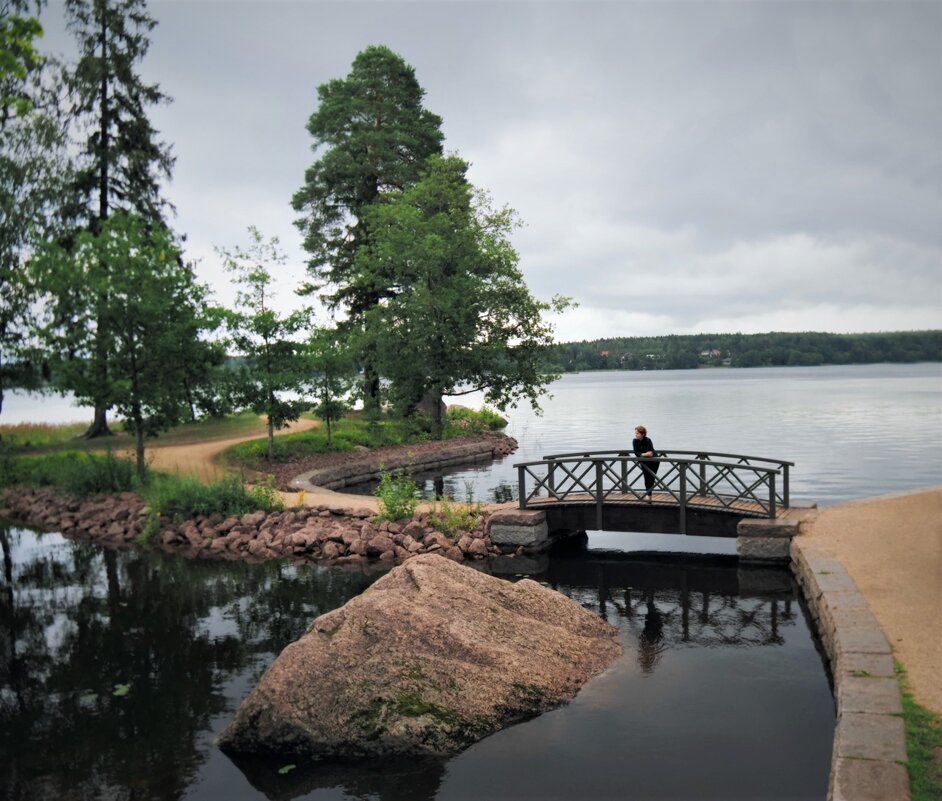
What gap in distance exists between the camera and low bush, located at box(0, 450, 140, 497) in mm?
24594

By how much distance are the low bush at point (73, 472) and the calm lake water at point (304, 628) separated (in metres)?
3.04

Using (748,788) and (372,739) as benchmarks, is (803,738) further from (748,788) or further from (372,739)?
(372,739)

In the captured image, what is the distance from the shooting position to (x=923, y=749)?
6.64m

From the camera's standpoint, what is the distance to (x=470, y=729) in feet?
28.7

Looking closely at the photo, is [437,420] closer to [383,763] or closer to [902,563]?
[902,563]

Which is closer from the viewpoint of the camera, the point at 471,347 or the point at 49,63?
the point at 49,63

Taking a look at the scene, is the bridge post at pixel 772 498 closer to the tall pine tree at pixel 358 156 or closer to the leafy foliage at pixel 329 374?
the leafy foliage at pixel 329 374

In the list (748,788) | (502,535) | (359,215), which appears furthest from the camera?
(359,215)

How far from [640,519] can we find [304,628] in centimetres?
772

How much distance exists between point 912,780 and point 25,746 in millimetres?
9008

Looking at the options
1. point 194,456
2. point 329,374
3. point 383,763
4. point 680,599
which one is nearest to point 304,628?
point 383,763

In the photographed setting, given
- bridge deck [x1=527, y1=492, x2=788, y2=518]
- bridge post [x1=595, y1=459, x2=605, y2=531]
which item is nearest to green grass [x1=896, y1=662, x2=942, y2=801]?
bridge deck [x1=527, y1=492, x2=788, y2=518]

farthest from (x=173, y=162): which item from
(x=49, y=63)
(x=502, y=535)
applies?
(x=502, y=535)

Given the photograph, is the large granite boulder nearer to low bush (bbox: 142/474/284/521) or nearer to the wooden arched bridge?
the wooden arched bridge
